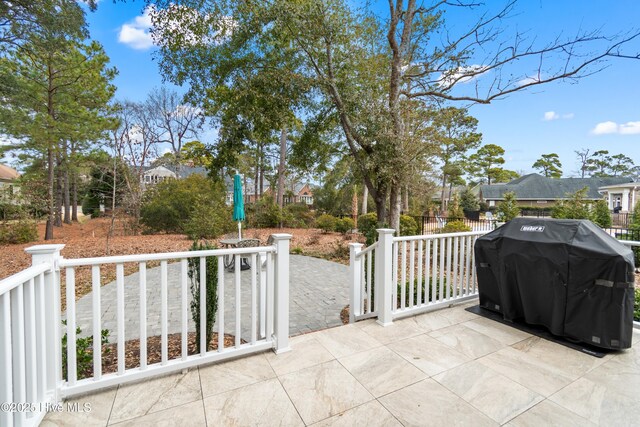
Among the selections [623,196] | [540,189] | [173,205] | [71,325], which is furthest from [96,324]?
[540,189]

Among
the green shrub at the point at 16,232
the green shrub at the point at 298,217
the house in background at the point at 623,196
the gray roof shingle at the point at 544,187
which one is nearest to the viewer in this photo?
the green shrub at the point at 16,232

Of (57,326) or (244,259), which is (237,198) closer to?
(244,259)

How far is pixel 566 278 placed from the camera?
7.88ft

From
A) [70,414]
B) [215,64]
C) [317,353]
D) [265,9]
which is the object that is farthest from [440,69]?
[70,414]

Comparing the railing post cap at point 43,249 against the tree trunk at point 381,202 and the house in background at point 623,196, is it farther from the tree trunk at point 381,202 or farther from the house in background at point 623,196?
the house in background at point 623,196

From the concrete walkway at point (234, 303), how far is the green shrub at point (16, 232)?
702 centimetres

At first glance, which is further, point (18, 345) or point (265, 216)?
point (265, 216)

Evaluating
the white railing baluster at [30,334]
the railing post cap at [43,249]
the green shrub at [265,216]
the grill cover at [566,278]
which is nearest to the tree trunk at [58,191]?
the green shrub at [265,216]

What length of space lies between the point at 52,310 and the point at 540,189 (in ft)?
122

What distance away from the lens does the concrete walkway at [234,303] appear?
3.35 m

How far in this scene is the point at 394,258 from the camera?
9.73 ft

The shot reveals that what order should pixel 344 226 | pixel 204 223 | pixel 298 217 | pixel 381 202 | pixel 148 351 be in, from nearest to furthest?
pixel 148 351 < pixel 381 202 < pixel 204 223 < pixel 344 226 < pixel 298 217

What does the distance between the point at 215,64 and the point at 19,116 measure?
8.69 metres

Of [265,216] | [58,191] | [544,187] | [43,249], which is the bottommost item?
[265,216]
